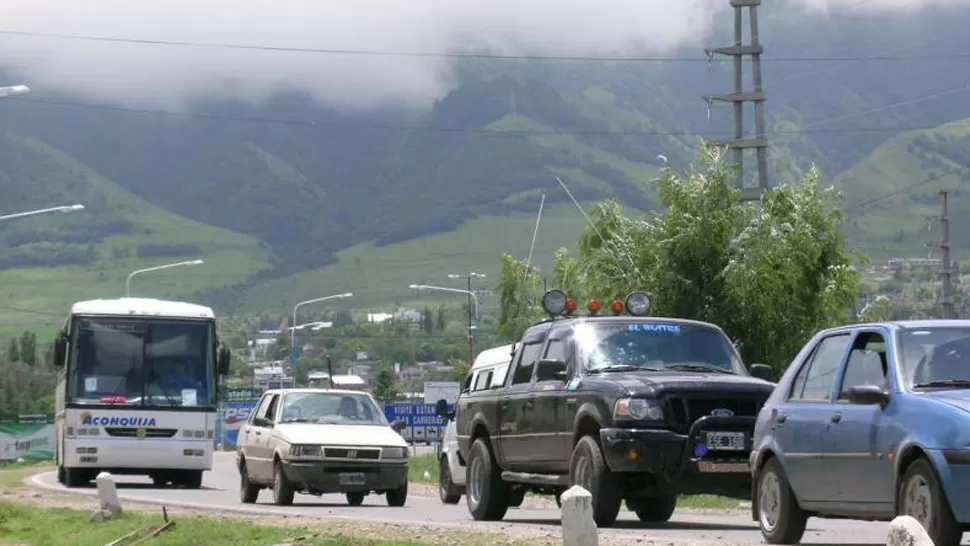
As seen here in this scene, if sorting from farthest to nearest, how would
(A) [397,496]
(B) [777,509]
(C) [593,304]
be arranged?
1. (A) [397,496]
2. (C) [593,304]
3. (B) [777,509]

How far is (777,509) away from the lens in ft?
49.7

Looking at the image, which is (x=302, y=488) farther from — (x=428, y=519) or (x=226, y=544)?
(x=226, y=544)

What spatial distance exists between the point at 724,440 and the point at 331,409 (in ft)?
36.4

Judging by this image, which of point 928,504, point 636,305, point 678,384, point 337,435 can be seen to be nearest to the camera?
point 928,504

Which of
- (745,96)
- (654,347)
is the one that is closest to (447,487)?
(654,347)

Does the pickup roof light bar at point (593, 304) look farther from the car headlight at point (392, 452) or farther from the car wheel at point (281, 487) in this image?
the car wheel at point (281, 487)

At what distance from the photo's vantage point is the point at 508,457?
21.1 metres

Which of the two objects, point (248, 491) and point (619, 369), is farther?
point (248, 491)

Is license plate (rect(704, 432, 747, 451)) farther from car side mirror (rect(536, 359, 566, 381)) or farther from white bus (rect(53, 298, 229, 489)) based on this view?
white bus (rect(53, 298, 229, 489))

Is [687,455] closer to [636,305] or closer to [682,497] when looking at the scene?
[636,305]

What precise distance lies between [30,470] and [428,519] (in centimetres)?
3678

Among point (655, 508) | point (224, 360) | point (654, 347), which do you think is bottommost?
point (655, 508)

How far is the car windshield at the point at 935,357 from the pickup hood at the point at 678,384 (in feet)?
15.8

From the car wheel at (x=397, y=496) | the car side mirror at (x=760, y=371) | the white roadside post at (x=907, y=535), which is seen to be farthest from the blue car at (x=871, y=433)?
the car wheel at (x=397, y=496)
